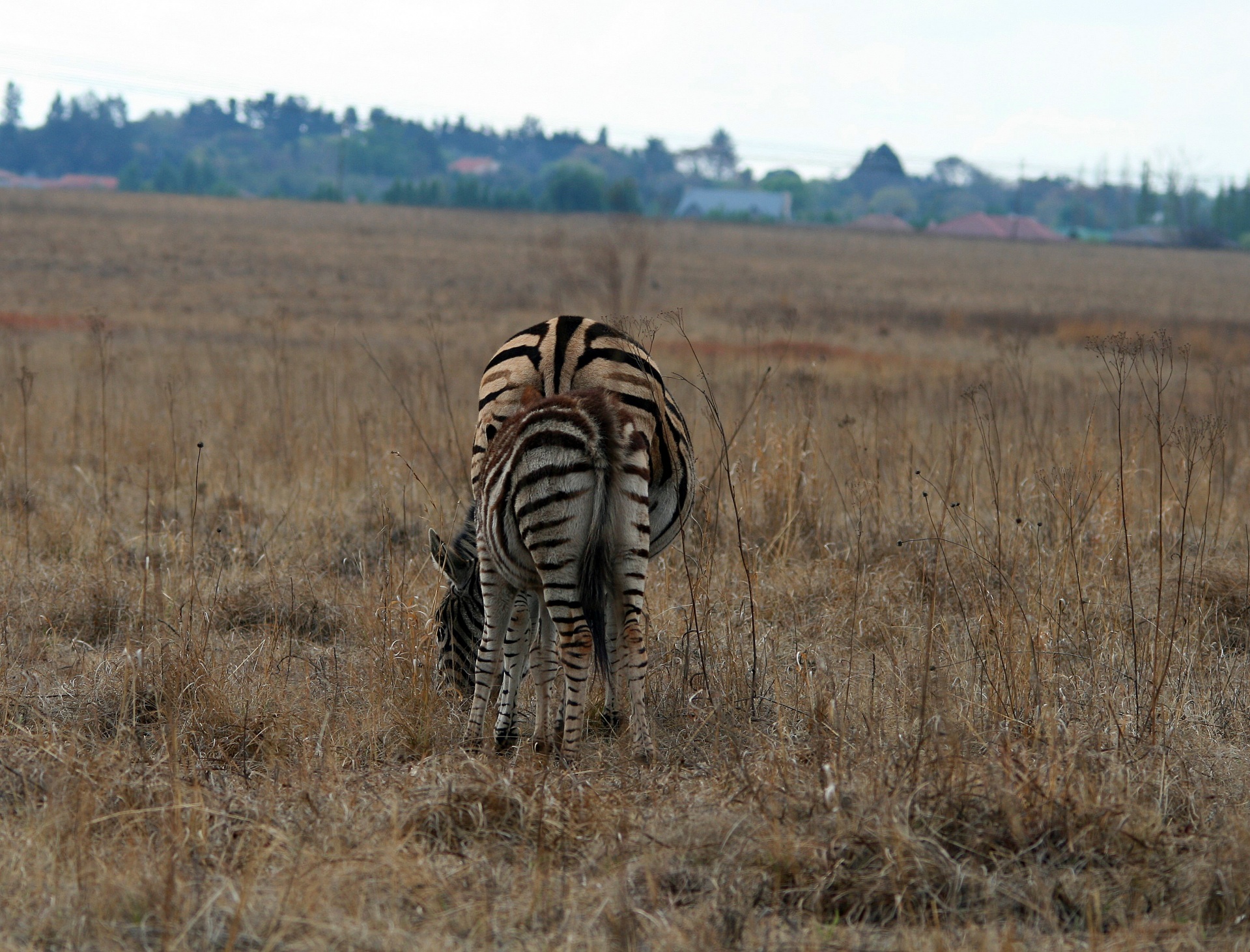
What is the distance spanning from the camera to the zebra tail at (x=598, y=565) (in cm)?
443

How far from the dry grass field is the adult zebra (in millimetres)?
197

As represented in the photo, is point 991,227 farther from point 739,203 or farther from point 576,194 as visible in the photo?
point 576,194

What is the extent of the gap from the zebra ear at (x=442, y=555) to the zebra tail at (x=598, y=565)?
Result: 3.73 feet

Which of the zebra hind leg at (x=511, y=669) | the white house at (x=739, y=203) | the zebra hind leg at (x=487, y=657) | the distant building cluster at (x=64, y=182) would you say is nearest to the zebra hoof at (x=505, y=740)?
the zebra hind leg at (x=511, y=669)

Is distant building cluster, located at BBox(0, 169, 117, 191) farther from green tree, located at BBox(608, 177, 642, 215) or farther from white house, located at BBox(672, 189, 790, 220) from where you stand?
green tree, located at BBox(608, 177, 642, 215)

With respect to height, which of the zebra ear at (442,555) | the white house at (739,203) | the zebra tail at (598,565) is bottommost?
the zebra ear at (442,555)

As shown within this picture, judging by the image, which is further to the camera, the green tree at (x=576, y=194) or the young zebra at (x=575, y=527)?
the green tree at (x=576, y=194)

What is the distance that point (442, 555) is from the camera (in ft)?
19.3

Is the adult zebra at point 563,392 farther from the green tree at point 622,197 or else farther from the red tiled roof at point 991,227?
the red tiled roof at point 991,227

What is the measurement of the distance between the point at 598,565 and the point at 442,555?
157 centimetres

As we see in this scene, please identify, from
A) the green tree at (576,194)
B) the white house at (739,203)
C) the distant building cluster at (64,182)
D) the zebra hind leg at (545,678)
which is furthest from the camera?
the white house at (739,203)

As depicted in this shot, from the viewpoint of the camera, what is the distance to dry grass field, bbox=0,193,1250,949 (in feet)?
11.5

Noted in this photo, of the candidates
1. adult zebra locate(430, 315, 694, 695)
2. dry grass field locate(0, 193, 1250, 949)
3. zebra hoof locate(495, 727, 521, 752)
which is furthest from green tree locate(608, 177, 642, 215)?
zebra hoof locate(495, 727, 521, 752)

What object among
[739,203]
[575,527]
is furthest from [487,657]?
[739,203]
